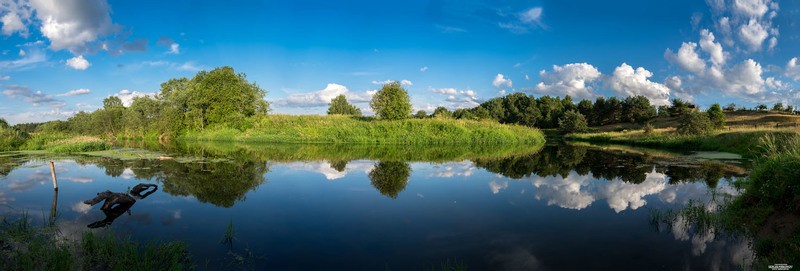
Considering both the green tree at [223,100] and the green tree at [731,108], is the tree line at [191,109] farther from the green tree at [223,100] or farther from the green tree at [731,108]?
the green tree at [731,108]

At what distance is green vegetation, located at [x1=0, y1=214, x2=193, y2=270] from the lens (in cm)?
594

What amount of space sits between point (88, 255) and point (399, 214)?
6.37 m

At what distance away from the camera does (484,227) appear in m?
9.02

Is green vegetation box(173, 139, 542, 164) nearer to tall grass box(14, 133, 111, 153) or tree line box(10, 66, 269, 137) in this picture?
tall grass box(14, 133, 111, 153)

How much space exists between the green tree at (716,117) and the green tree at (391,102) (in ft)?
126

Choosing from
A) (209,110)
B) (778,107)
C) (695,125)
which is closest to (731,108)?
(778,107)

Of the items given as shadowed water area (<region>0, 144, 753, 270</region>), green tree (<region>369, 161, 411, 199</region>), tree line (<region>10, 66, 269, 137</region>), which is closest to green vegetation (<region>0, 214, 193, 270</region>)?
shadowed water area (<region>0, 144, 753, 270</region>)

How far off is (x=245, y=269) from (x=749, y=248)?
900 cm

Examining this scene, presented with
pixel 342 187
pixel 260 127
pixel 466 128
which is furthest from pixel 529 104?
pixel 342 187

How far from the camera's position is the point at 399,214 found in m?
10.2

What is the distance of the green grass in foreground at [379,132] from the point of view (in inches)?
1580

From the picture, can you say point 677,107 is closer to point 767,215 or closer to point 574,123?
point 574,123

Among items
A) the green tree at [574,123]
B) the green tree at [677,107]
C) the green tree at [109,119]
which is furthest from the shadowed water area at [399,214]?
the green tree at [677,107]

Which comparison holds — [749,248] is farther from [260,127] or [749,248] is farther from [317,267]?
[260,127]
